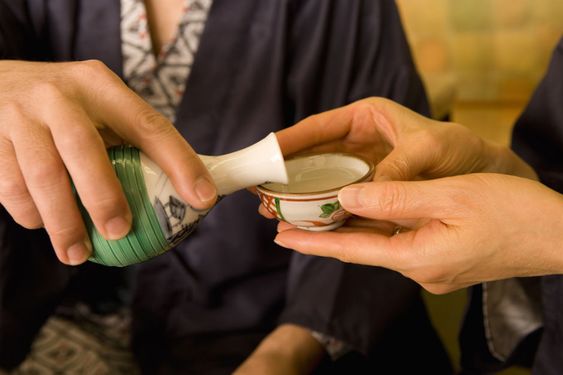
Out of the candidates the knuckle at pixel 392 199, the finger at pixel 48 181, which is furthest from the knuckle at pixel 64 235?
the knuckle at pixel 392 199

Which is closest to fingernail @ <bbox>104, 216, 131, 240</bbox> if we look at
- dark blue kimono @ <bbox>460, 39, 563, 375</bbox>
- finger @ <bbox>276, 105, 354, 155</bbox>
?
finger @ <bbox>276, 105, 354, 155</bbox>

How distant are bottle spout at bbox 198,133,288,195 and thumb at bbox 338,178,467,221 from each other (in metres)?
0.10

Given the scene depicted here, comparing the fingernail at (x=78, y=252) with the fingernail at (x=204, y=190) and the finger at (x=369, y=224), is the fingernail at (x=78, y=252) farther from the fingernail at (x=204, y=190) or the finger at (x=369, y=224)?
the finger at (x=369, y=224)

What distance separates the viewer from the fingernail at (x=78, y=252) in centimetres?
70

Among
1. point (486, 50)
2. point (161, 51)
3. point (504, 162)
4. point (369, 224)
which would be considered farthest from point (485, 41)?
point (369, 224)

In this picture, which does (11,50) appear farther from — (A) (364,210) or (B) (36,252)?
(A) (364,210)

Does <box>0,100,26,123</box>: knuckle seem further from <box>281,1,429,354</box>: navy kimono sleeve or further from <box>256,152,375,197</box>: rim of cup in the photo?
<box>281,1,429,354</box>: navy kimono sleeve

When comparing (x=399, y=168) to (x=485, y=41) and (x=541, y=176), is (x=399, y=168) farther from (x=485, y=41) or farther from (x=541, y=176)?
(x=485, y=41)

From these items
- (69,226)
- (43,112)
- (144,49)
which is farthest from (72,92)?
(144,49)

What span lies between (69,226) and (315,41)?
69 centimetres

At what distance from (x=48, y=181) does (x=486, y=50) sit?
178cm

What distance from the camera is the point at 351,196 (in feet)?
2.36

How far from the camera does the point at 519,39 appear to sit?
196 centimetres

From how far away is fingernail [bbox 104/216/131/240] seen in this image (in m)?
0.67
